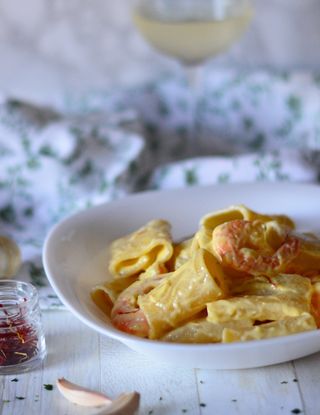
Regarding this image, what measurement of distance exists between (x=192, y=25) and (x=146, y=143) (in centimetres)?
27

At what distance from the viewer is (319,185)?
5.67ft

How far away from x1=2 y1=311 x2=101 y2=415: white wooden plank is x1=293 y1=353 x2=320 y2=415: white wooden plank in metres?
0.27

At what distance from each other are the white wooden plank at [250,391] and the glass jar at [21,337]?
23 centimetres

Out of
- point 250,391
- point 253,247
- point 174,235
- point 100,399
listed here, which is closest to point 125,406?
point 100,399

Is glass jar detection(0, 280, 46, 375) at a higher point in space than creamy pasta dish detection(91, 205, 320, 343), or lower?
lower

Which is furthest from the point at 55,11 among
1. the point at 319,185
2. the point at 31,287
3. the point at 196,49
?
the point at 31,287

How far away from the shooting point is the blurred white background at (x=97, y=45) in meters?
2.40

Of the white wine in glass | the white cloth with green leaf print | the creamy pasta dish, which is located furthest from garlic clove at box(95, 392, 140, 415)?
the white wine in glass

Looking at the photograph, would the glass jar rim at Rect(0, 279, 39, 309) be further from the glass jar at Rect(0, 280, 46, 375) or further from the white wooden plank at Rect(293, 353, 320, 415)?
the white wooden plank at Rect(293, 353, 320, 415)

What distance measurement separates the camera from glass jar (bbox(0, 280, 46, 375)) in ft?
4.26

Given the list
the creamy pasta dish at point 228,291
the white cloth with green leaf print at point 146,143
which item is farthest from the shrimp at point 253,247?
the white cloth with green leaf print at point 146,143

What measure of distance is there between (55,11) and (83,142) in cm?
60

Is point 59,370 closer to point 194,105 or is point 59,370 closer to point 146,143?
point 146,143

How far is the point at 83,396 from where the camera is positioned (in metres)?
1.20
